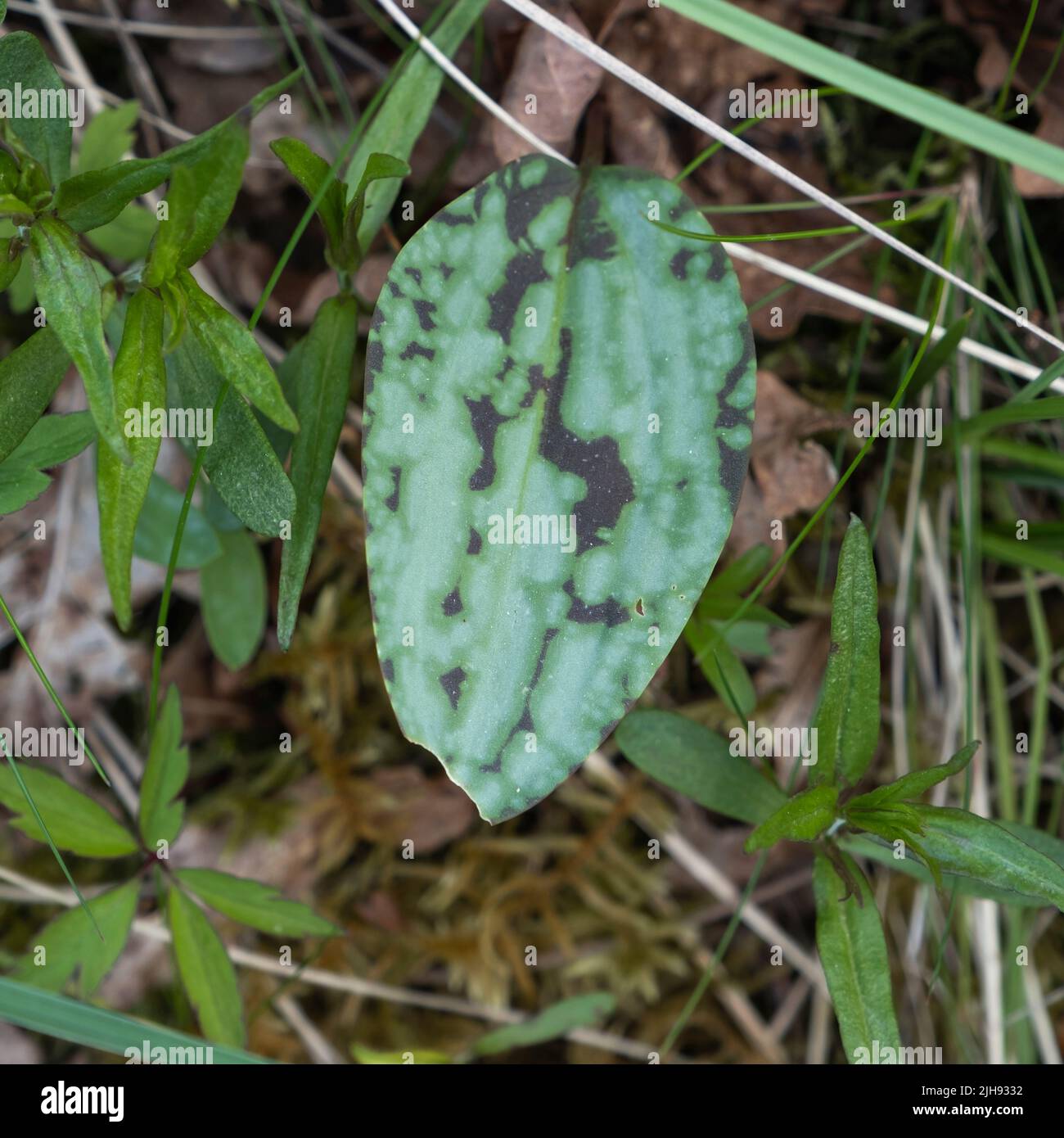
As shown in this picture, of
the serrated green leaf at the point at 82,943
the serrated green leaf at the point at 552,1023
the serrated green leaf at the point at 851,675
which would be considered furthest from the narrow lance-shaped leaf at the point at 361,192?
the serrated green leaf at the point at 552,1023

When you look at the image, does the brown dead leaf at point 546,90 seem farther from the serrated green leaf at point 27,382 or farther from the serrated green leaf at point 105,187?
the serrated green leaf at point 27,382

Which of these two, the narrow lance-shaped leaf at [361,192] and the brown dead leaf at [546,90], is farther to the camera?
the brown dead leaf at [546,90]

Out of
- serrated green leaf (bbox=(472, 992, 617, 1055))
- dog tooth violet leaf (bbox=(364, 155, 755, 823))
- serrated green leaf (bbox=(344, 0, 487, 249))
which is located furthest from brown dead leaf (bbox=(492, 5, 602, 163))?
serrated green leaf (bbox=(472, 992, 617, 1055))

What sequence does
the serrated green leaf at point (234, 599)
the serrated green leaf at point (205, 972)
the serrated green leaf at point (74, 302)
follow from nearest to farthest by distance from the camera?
1. the serrated green leaf at point (74, 302)
2. the serrated green leaf at point (205, 972)
3. the serrated green leaf at point (234, 599)

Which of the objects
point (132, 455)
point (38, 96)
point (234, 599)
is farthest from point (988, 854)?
point (38, 96)

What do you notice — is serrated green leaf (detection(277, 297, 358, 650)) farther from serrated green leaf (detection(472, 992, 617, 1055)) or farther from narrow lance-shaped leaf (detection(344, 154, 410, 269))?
serrated green leaf (detection(472, 992, 617, 1055))

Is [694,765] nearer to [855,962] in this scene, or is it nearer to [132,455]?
[855,962]

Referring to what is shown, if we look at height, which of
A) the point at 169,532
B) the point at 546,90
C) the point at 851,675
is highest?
the point at 546,90
